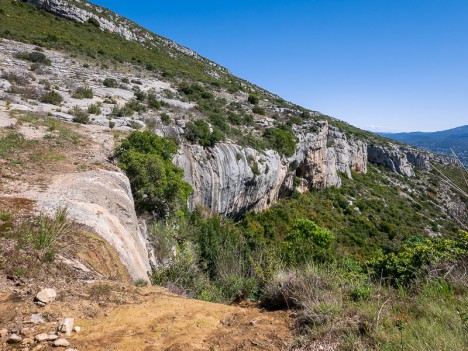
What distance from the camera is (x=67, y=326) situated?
3533 millimetres

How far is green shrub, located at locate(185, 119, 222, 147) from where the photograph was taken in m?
18.9

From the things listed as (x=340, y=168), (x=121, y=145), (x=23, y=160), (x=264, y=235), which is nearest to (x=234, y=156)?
(x=264, y=235)

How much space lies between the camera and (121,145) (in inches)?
482

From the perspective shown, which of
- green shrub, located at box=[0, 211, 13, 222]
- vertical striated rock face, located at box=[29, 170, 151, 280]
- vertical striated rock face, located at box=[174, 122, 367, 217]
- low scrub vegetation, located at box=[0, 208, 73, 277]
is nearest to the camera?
low scrub vegetation, located at box=[0, 208, 73, 277]

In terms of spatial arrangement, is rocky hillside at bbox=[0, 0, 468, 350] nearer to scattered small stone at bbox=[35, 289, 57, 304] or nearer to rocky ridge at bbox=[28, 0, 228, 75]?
scattered small stone at bbox=[35, 289, 57, 304]

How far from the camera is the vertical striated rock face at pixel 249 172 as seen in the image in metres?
18.8

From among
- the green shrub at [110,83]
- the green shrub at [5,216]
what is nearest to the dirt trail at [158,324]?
the green shrub at [5,216]

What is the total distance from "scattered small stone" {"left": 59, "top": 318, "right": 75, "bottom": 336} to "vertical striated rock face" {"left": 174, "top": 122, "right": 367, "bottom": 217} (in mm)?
13430

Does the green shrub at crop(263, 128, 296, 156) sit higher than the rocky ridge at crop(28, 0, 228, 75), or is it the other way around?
the rocky ridge at crop(28, 0, 228, 75)

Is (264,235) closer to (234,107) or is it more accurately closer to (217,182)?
(217,182)

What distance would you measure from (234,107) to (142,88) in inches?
389

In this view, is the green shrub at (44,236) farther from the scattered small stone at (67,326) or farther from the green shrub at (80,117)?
the green shrub at (80,117)

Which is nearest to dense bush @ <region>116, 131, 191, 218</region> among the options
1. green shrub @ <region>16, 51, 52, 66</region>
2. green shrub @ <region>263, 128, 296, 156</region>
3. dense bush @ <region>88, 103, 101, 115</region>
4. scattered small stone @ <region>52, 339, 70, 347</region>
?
dense bush @ <region>88, 103, 101, 115</region>

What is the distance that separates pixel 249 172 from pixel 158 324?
60.8 feet
